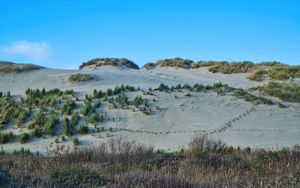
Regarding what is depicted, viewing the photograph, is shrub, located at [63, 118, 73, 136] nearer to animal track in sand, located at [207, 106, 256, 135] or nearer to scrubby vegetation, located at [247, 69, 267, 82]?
animal track in sand, located at [207, 106, 256, 135]

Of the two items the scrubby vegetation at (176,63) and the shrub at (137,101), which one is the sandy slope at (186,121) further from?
the scrubby vegetation at (176,63)

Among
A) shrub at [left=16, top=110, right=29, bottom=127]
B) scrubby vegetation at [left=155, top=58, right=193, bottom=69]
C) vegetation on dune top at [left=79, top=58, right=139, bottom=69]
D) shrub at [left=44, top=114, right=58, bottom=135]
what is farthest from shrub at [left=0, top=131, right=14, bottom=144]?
scrubby vegetation at [left=155, top=58, right=193, bottom=69]

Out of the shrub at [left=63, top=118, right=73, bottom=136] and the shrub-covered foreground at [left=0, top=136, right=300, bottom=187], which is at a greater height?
the shrub-covered foreground at [left=0, top=136, right=300, bottom=187]

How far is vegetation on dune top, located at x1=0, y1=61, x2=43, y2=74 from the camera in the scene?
1511 inches

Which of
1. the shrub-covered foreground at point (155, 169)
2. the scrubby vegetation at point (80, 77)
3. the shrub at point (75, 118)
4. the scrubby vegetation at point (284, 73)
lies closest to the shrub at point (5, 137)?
the shrub at point (75, 118)

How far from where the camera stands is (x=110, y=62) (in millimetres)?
49406

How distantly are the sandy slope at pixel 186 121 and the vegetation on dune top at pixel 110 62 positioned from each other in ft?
44.6

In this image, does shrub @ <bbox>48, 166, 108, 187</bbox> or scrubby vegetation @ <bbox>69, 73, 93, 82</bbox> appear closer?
shrub @ <bbox>48, 166, 108, 187</bbox>

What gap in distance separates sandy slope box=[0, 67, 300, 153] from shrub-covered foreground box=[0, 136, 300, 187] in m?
6.32

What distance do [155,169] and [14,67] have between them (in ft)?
98.4

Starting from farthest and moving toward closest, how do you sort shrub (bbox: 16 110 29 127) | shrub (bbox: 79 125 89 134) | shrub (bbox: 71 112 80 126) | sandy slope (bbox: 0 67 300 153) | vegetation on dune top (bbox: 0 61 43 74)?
vegetation on dune top (bbox: 0 61 43 74), shrub (bbox: 16 110 29 127), shrub (bbox: 71 112 80 126), shrub (bbox: 79 125 89 134), sandy slope (bbox: 0 67 300 153)

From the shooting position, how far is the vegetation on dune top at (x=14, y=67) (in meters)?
38.4

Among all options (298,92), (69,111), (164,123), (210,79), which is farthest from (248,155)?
(210,79)

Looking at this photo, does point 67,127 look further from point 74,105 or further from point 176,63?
point 176,63
